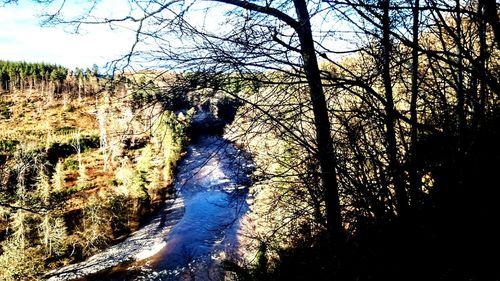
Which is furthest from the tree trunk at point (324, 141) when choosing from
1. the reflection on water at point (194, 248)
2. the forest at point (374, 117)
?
the reflection on water at point (194, 248)

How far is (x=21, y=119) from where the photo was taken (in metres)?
70.0

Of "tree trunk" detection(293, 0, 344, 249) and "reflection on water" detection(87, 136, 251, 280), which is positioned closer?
"tree trunk" detection(293, 0, 344, 249)

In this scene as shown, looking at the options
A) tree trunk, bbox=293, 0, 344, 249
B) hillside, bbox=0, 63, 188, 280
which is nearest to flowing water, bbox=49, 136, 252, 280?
hillside, bbox=0, 63, 188, 280

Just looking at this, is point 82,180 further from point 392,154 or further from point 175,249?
point 392,154

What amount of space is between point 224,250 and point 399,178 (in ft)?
58.2

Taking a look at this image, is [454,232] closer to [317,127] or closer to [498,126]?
[498,126]

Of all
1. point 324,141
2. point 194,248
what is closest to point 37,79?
point 194,248

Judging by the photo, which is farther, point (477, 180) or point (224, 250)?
point (224, 250)

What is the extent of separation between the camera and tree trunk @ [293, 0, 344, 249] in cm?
317

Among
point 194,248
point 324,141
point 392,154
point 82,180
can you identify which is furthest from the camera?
point 82,180

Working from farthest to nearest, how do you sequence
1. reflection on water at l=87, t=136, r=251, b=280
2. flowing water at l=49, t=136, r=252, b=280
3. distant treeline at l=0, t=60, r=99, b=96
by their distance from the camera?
distant treeline at l=0, t=60, r=99, b=96
flowing water at l=49, t=136, r=252, b=280
reflection on water at l=87, t=136, r=251, b=280

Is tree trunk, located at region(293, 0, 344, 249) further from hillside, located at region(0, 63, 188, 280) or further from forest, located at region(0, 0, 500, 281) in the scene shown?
hillside, located at region(0, 63, 188, 280)

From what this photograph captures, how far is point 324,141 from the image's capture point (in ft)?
12.1

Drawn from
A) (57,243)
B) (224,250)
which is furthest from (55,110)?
(224,250)
